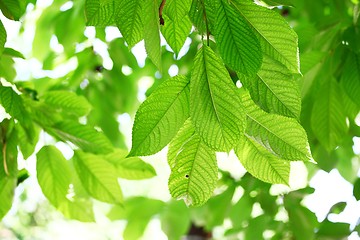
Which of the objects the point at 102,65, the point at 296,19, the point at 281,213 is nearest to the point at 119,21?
the point at 102,65

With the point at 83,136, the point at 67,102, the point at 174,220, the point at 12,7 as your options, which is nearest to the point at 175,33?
the point at 12,7

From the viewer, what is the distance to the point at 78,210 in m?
1.23

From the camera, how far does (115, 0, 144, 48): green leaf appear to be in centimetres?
68

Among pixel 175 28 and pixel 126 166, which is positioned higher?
pixel 175 28

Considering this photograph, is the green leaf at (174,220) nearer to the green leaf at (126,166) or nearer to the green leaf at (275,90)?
the green leaf at (126,166)

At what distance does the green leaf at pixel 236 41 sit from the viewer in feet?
2.08

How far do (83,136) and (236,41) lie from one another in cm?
52

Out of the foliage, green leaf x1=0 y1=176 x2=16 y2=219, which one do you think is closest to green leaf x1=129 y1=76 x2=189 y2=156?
the foliage

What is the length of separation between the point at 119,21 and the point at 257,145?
0.77 ft

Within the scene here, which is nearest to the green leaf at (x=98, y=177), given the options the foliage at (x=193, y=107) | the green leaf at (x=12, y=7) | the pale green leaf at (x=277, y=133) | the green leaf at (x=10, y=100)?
the foliage at (x=193, y=107)

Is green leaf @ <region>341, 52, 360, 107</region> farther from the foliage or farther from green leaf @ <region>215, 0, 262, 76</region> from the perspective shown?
green leaf @ <region>215, 0, 262, 76</region>

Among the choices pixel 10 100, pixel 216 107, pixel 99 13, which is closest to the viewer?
pixel 216 107

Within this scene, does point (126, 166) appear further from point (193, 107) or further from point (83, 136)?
point (193, 107)

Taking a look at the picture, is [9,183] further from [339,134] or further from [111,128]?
[111,128]
